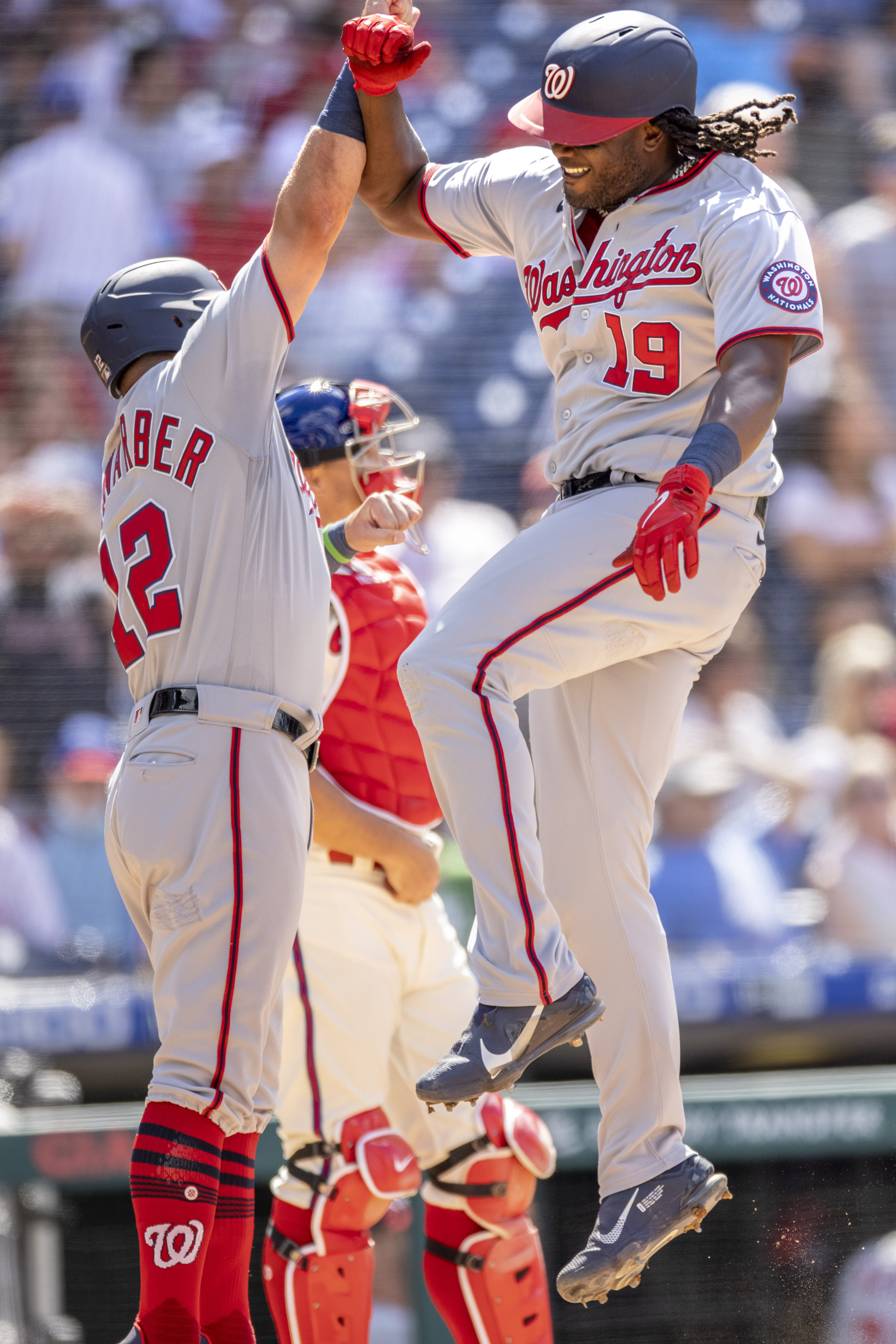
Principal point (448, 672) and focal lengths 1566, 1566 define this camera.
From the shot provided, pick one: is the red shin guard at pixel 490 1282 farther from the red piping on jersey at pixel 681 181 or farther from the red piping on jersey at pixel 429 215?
the red piping on jersey at pixel 681 181

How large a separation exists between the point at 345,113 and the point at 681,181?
59 centimetres

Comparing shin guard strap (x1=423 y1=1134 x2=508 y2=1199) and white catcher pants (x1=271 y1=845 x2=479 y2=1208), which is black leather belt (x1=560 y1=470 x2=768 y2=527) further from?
shin guard strap (x1=423 y1=1134 x2=508 y2=1199)

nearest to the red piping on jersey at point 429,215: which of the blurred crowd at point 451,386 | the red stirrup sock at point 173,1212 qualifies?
the red stirrup sock at point 173,1212

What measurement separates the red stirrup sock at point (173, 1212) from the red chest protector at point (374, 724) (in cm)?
115

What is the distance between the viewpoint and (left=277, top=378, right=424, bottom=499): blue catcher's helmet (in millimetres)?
3586

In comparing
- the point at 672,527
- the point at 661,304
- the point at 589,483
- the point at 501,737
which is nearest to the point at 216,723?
the point at 501,737

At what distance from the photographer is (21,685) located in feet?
19.8

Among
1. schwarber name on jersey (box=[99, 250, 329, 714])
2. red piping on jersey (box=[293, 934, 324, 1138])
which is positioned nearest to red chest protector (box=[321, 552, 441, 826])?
red piping on jersey (box=[293, 934, 324, 1138])

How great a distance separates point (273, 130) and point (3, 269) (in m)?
1.49

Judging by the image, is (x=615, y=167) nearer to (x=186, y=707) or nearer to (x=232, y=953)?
(x=186, y=707)

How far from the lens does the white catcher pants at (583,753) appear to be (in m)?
2.44

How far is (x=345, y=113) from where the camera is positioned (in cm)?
269

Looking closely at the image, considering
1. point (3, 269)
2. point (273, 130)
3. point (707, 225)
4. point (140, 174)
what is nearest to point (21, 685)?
point (3, 269)

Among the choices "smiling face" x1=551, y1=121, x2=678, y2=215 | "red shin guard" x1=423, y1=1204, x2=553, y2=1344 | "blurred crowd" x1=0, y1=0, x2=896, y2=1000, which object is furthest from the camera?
"blurred crowd" x1=0, y1=0, x2=896, y2=1000
